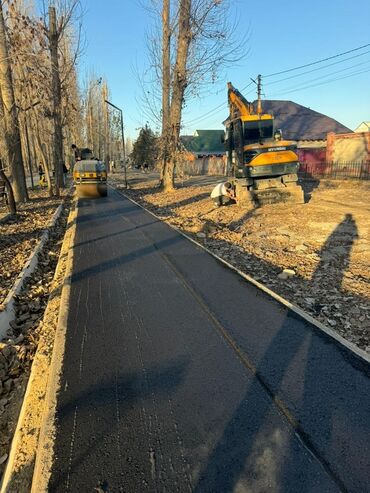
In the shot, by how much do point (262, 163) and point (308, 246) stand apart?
17.6ft

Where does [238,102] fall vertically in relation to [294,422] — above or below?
above

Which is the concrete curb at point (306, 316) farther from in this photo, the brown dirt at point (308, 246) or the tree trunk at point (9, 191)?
the tree trunk at point (9, 191)

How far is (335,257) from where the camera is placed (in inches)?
308

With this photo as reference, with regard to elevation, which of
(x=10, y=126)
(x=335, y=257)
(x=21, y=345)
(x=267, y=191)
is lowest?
(x=21, y=345)

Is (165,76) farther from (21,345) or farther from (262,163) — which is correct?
(21,345)

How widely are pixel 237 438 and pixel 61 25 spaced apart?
22.4 metres

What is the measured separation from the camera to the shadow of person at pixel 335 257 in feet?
20.9

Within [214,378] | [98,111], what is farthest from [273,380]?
[98,111]

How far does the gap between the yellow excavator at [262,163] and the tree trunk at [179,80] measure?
7.47 meters

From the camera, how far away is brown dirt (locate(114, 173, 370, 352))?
543 centimetres

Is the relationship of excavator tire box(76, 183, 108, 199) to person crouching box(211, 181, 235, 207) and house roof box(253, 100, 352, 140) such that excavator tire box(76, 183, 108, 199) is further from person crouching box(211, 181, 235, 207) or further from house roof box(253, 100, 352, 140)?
house roof box(253, 100, 352, 140)

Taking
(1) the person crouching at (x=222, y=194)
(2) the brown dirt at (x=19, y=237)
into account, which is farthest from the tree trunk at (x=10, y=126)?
(1) the person crouching at (x=222, y=194)

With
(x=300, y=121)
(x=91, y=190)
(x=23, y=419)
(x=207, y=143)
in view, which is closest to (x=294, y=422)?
(x=23, y=419)

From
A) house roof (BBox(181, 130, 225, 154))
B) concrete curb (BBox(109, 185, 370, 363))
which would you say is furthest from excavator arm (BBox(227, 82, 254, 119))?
house roof (BBox(181, 130, 225, 154))
